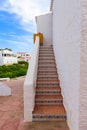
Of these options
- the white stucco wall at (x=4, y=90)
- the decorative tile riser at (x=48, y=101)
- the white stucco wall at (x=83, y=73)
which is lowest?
the white stucco wall at (x=4, y=90)

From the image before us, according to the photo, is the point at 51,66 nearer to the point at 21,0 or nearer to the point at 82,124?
the point at 82,124

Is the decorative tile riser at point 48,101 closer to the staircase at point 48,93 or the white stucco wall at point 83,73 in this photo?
the staircase at point 48,93

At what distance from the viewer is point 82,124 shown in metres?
3.43

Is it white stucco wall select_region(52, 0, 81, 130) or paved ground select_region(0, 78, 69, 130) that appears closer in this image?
white stucco wall select_region(52, 0, 81, 130)

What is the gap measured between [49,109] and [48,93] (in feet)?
3.11

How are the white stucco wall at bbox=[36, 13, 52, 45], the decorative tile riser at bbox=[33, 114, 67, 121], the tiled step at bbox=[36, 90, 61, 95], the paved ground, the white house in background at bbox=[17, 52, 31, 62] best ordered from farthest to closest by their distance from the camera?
1. the white house in background at bbox=[17, 52, 31, 62]
2. the white stucco wall at bbox=[36, 13, 52, 45]
3. the tiled step at bbox=[36, 90, 61, 95]
4. the decorative tile riser at bbox=[33, 114, 67, 121]
5. the paved ground

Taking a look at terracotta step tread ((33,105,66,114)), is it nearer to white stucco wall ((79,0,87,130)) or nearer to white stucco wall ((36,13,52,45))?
white stucco wall ((79,0,87,130))

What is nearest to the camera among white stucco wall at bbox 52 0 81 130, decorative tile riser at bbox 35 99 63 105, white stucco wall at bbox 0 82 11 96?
white stucco wall at bbox 52 0 81 130

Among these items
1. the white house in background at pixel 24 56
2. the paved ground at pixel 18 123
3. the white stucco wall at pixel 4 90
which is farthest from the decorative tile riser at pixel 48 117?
the white house in background at pixel 24 56

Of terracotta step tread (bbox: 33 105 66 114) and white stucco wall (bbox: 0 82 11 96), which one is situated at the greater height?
terracotta step tread (bbox: 33 105 66 114)

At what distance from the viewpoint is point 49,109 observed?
538cm

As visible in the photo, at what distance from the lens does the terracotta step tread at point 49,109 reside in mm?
5156

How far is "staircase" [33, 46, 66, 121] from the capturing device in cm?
501

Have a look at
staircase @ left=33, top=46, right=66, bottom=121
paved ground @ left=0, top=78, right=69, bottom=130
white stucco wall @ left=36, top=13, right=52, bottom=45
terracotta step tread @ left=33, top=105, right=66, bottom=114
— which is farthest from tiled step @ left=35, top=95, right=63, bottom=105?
white stucco wall @ left=36, top=13, right=52, bottom=45
